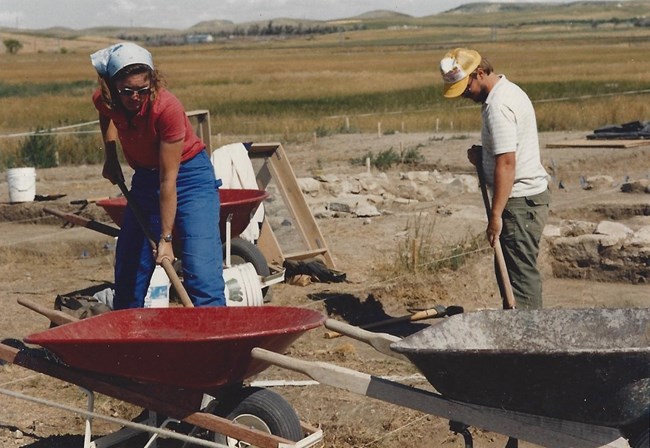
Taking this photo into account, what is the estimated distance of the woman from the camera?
4980 mm

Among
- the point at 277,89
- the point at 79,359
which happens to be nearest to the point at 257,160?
the point at 79,359

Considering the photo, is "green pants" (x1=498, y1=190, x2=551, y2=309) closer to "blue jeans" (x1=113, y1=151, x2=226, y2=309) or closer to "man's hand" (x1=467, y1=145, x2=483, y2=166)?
"man's hand" (x1=467, y1=145, x2=483, y2=166)

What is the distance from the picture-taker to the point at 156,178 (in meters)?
5.41

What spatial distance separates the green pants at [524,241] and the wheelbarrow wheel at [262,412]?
209cm

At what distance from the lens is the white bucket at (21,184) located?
11.9m

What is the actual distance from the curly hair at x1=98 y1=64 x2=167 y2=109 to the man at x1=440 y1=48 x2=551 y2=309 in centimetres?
160

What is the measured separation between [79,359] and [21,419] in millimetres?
1462

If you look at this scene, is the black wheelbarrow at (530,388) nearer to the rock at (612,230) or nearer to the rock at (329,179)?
Answer: the rock at (612,230)

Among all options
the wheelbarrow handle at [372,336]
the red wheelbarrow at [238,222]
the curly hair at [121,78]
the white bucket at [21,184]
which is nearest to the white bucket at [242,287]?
the red wheelbarrow at [238,222]

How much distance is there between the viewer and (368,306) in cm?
830

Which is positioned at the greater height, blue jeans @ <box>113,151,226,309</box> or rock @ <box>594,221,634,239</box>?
blue jeans @ <box>113,151,226,309</box>

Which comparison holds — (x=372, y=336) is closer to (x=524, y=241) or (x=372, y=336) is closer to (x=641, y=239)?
(x=524, y=241)

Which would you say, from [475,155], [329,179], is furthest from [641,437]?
[329,179]

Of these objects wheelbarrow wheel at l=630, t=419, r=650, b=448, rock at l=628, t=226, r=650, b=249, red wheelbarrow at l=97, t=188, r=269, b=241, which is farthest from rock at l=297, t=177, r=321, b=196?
wheelbarrow wheel at l=630, t=419, r=650, b=448
